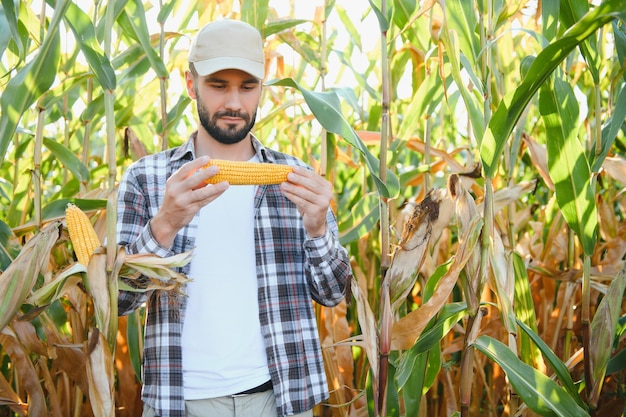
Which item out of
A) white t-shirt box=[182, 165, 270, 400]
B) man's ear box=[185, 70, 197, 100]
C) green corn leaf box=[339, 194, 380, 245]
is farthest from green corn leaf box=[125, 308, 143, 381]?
man's ear box=[185, 70, 197, 100]

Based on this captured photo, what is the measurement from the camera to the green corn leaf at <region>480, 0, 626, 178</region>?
4.55ft

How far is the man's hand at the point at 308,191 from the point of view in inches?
73.5

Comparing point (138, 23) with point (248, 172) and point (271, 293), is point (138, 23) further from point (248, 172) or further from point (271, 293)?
point (271, 293)

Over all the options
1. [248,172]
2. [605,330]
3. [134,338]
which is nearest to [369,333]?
[248,172]

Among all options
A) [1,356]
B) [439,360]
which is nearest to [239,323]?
[439,360]

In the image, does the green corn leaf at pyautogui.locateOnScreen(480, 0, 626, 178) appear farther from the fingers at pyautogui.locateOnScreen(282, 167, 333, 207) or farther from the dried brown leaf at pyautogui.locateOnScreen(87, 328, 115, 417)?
the dried brown leaf at pyautogui.locateOnScreen(87, 328, 115, 417)

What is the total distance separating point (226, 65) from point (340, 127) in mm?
397

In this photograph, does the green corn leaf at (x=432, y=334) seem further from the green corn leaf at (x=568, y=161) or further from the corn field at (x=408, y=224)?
the green corn leaf at (x=568, y=161)

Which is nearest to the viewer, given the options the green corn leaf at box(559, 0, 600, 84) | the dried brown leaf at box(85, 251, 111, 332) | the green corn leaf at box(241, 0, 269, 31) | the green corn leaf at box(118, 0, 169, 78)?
the dried brown leaf at box(85, 251, 111, 332)

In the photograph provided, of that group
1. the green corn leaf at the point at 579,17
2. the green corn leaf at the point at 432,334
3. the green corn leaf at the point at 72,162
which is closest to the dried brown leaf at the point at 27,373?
the green corn leaf at the point at 72,162

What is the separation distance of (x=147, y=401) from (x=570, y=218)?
1368 millimetres

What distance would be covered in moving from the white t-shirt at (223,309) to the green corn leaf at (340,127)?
0.41 m

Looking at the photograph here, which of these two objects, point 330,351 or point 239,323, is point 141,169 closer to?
point 239,323

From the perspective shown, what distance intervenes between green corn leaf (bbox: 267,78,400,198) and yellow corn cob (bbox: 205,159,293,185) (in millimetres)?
175
